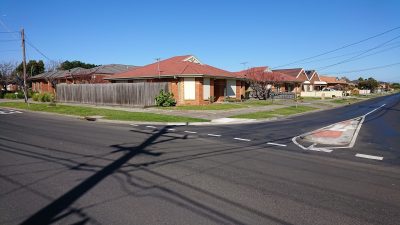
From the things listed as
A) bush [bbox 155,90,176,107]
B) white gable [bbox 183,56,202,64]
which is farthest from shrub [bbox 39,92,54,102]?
white gable [bbox 183,56,202,64]

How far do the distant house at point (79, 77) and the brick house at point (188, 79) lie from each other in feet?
37.1

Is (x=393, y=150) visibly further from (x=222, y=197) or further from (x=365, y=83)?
(x=365, y=83)

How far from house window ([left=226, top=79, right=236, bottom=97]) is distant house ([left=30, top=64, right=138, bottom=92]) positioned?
54.2ft

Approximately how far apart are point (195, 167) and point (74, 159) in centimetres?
329

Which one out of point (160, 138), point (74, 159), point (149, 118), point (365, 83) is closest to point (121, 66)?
point (149, 118)

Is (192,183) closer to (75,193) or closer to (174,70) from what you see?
(75,193)

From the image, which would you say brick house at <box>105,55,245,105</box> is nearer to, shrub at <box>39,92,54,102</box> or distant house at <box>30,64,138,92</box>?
shrub at <box>39,92,54,102</box>

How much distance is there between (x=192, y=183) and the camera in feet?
23.9

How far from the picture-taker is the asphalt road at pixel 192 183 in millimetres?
5543

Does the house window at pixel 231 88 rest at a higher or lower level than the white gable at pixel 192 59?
lower

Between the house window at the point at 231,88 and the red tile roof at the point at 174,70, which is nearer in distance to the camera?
the red tile roof at the point at 174,70

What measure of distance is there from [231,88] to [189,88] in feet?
29.1

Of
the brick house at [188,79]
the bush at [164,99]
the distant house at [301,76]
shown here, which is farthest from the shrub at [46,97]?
the distant house at [301,76]

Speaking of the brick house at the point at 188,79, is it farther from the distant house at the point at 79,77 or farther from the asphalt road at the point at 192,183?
the asphalt road at the point at 192,183
